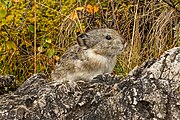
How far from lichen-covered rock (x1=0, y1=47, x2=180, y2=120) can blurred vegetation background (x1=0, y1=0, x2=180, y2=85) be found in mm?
3299

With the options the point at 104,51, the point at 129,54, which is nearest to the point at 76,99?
the point at 104,51

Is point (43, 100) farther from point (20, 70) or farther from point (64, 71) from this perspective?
point (20, 70)

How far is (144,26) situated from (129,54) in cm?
71

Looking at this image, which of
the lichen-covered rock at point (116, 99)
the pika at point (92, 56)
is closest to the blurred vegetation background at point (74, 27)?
the pika at point (92, 56)

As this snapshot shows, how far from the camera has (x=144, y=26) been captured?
709 centimetres

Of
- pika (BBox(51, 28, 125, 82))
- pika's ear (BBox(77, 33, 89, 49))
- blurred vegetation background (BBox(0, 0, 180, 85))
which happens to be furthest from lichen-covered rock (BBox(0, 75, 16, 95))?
blurred vegetation background (BBox(0, 0, 180, 85))

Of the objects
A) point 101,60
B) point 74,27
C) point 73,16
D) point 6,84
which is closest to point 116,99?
point 6,84

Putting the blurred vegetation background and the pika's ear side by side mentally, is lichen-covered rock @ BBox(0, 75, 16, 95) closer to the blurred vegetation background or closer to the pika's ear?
the pika's ear

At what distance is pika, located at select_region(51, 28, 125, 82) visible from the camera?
453cm

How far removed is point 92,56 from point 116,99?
163cm

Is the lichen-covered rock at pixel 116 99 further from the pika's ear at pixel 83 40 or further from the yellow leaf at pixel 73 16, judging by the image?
the yellow leaf at pixel 73 16

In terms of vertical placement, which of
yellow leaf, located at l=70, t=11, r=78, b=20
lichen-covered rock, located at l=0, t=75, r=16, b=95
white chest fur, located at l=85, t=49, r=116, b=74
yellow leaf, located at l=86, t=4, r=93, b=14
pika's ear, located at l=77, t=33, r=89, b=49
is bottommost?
lichen-covered rock, located at l=0, t=75, r=16, b=95

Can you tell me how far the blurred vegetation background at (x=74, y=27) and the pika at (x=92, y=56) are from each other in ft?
5.71

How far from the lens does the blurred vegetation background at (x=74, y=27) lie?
661 cm
